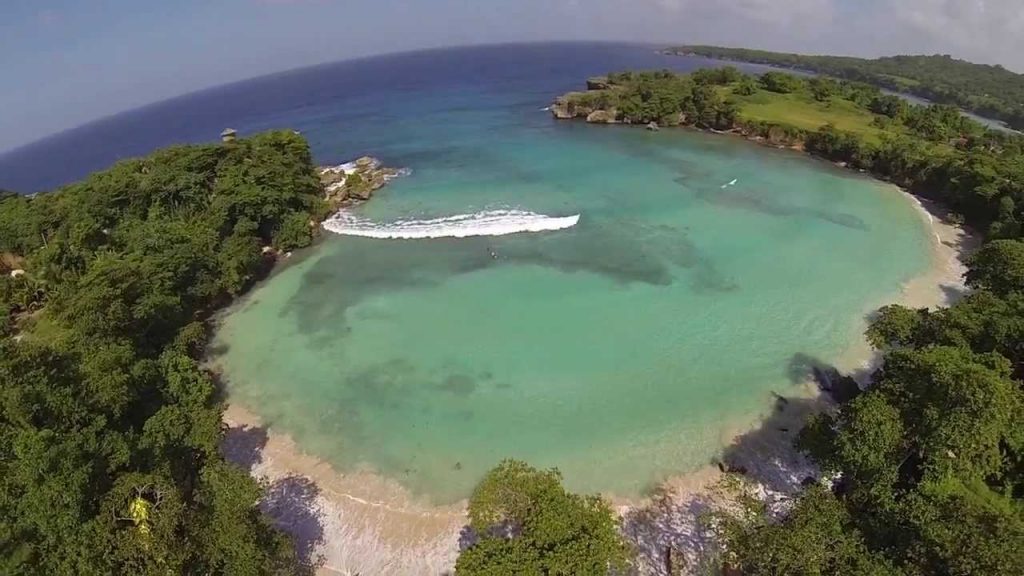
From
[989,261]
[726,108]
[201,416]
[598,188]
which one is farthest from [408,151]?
[989,261]

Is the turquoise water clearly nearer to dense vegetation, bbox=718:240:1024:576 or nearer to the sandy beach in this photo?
the sandy beach

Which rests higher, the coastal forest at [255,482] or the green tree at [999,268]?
the green tree at [999,268]

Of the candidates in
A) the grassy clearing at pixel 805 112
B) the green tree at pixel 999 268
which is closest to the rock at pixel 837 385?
the green tree at pixel 999 268

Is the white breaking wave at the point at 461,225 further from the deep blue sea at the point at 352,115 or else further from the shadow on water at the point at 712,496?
the shadow on water at the point at 712,496

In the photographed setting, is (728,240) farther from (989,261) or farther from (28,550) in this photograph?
(28,550)

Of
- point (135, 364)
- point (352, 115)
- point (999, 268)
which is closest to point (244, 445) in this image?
point (135, 364)

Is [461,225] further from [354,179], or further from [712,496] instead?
[712,496]
